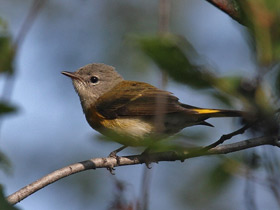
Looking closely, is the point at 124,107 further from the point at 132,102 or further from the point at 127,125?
the point at 127,125

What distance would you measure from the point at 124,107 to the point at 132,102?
0.11 m

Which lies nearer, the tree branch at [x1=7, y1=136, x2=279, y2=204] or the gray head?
the tree branch at [x1=7, y1=136, x2=279, y2=204]

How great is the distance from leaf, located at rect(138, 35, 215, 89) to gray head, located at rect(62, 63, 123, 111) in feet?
A: 15.3

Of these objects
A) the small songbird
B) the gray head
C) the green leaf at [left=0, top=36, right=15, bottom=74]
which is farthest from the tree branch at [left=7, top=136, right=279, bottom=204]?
the gray head

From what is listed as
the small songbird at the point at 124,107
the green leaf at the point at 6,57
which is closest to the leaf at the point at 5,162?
the green leaf at the point at 6,57

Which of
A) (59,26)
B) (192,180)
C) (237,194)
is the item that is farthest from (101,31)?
(237,194)

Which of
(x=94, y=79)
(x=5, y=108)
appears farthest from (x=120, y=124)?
(x=5, y=108)

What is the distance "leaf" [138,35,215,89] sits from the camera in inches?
59.9

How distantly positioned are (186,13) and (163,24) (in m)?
9.97

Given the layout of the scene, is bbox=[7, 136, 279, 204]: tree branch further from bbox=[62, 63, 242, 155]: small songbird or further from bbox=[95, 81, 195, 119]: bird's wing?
bbox=[95, 81, 195, 119]: bird's wing

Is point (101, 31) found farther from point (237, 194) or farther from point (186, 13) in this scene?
point (237, 194)

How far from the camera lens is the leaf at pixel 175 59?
4.99ft

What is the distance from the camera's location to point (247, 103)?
1646 millimetres

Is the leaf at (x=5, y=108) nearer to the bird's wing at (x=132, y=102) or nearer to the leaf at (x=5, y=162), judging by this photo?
the leaf at (x=5, y=162)
